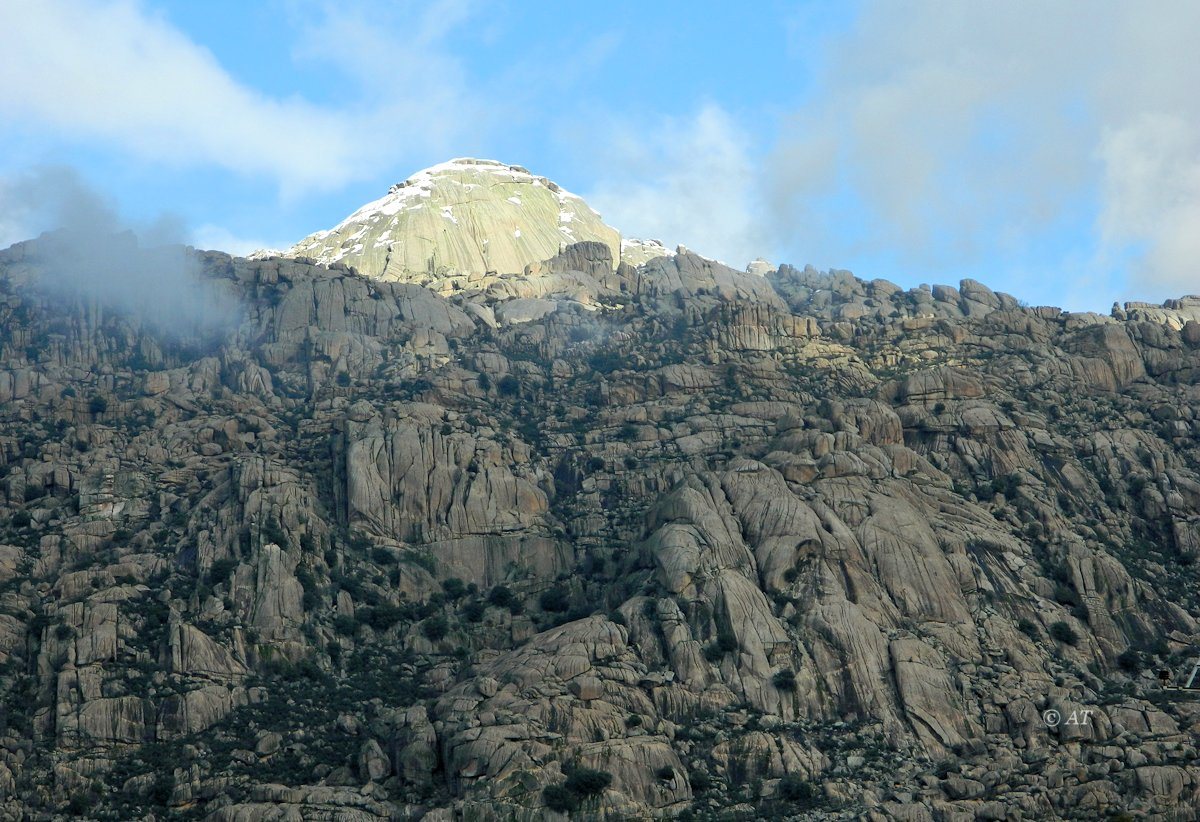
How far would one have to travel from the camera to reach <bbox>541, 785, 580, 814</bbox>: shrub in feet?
347

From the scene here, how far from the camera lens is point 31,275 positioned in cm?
18912

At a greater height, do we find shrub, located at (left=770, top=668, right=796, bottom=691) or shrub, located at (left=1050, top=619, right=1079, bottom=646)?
shrub, located at (left=1050, top=619, right=1079, bottom=646)

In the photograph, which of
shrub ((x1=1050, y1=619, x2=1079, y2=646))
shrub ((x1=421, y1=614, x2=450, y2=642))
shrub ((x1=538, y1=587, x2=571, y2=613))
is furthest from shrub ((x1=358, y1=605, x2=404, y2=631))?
shrub ((x1=1050, y1=619, x2=1079, y2=646))

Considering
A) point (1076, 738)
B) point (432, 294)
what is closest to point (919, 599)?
point (1076, 738)

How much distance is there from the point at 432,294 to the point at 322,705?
7981cm

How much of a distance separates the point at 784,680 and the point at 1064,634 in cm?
2280

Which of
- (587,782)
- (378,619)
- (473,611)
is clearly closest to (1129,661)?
(587,782)

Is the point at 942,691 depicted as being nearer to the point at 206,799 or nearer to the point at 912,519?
the point at 912,519

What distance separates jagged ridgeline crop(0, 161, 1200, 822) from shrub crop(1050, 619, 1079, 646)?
0.21 m

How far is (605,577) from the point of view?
13662 cm

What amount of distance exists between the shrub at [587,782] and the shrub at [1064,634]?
38.3m

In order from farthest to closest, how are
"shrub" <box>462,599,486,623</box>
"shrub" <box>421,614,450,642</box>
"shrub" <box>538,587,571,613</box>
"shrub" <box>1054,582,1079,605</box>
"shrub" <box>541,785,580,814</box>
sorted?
"shrub" <box>462,599,486,623</box>, "shrub" <box>538,587,571,613</box>, "shrub" <box>421,614,450,642</box>, "shrub" <box>1054,582,1079,605</box>, "shrub" <box>541,785,580,814</box>

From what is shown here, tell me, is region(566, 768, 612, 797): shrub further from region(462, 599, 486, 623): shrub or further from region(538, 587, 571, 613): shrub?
region(462, 599, 486, 623): shrub

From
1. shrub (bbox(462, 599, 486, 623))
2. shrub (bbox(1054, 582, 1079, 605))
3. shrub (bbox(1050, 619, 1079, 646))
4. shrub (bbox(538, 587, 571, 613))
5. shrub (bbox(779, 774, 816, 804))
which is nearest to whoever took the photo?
shrub (bbox(779, 774, 816, 804))
